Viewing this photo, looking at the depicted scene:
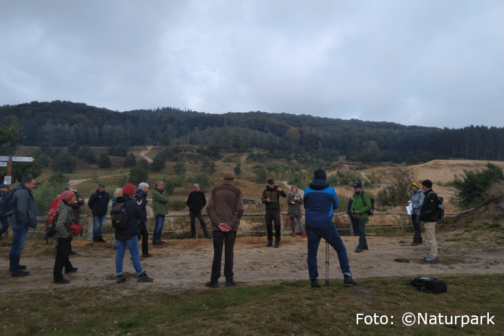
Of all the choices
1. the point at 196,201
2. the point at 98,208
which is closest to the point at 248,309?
the point at 196,201

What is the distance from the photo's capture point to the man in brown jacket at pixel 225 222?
5.38 meters

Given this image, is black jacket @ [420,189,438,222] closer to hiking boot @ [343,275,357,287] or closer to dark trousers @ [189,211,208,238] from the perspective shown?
hiking boot @ [343,275,357,287]

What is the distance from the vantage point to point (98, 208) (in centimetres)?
941

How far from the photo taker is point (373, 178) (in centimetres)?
6444

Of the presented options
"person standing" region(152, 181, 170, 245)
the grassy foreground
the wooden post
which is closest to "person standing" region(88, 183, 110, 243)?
the wooden post

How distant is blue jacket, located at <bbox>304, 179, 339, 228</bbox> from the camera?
5102 mm

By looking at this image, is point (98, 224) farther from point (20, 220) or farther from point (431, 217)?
point (431, 217)

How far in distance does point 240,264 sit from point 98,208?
16.2 ft

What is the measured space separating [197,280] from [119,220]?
1741 millimetres

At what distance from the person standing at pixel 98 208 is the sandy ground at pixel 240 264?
1.56ft

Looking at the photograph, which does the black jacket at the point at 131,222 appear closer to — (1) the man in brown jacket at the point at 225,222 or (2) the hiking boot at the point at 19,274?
(1) the man in brown jacket at the point at 225,222

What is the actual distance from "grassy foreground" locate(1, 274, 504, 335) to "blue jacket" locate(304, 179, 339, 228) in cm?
101

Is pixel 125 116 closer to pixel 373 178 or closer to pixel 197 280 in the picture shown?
pixel 373 178

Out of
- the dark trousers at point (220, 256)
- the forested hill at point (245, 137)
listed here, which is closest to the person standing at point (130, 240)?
the dark trousers at point (220, 256)
